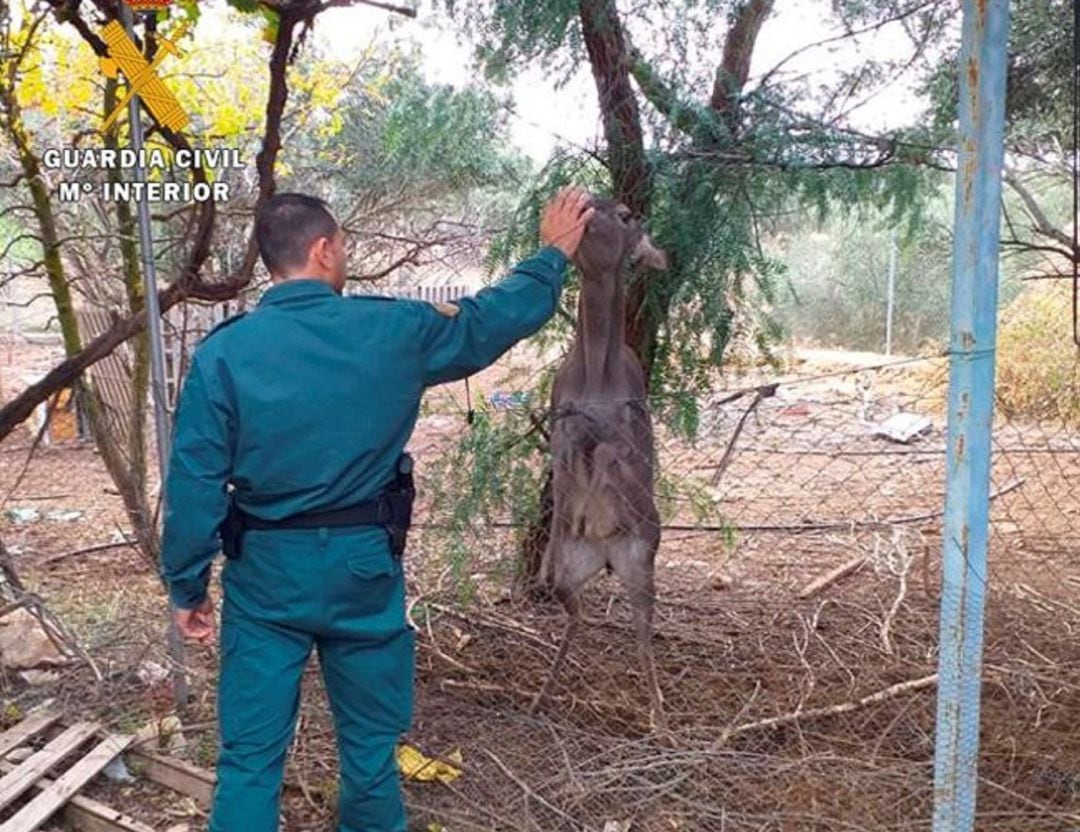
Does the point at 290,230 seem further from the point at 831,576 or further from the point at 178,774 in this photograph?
the point at 831,576

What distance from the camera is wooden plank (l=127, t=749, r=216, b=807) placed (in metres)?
3.58

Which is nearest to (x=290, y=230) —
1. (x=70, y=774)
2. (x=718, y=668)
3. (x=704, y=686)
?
(x=70, y=774)

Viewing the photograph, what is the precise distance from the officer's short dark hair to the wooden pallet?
69.6 inches

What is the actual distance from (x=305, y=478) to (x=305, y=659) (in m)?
0.51

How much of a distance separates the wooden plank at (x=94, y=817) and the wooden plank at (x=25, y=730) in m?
0.34

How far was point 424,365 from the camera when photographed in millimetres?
2881

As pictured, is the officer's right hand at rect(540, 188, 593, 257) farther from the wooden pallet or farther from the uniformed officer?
the wooden pallet

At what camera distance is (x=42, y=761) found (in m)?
3.66

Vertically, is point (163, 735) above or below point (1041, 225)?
below

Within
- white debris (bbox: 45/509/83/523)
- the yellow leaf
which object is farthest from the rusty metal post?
white debris (bbox: 45/509/83/523)

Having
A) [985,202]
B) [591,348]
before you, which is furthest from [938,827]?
[591,348]

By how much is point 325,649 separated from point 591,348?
1559 millimetres

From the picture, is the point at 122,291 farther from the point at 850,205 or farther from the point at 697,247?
the point at 850,205

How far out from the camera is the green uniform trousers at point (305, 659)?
279 cm
